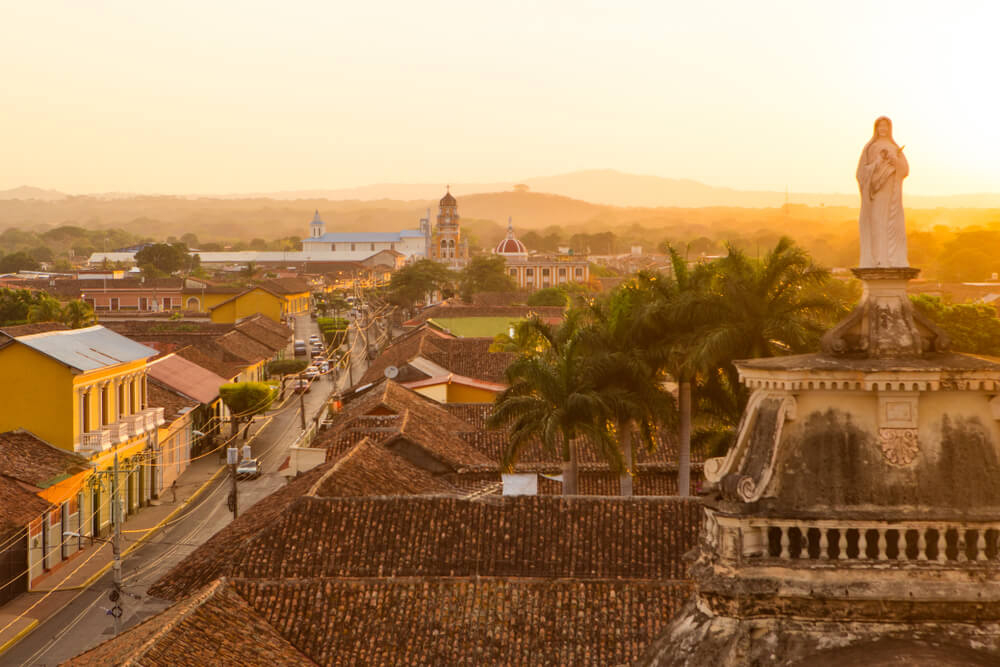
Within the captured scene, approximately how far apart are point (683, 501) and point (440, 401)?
963 inches

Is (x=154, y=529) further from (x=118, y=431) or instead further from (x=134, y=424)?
(x=134, y=424)

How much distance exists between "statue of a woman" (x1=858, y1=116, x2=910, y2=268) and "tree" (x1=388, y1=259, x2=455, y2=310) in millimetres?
114380

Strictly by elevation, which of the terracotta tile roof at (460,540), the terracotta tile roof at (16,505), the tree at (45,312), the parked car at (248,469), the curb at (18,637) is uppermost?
the tree at (45,312)

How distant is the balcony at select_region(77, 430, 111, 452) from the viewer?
35375mm

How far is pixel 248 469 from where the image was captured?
44.3m

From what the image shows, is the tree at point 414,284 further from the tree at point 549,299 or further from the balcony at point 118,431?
the balcony at point 118,431

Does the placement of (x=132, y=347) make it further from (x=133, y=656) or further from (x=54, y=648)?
(x=133, y=656)

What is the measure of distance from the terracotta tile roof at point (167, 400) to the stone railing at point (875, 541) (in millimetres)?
37008

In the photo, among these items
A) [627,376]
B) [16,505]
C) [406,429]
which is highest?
[627,376]

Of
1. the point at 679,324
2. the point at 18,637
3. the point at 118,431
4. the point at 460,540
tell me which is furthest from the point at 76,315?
the point at 460,540

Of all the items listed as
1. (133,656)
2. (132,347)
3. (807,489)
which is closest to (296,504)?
(133,656)

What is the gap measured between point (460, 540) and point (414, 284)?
105m

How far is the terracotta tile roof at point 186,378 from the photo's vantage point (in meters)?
50.1

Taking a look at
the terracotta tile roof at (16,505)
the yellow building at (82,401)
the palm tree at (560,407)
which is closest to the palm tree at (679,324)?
the palm tree at (560,407)
